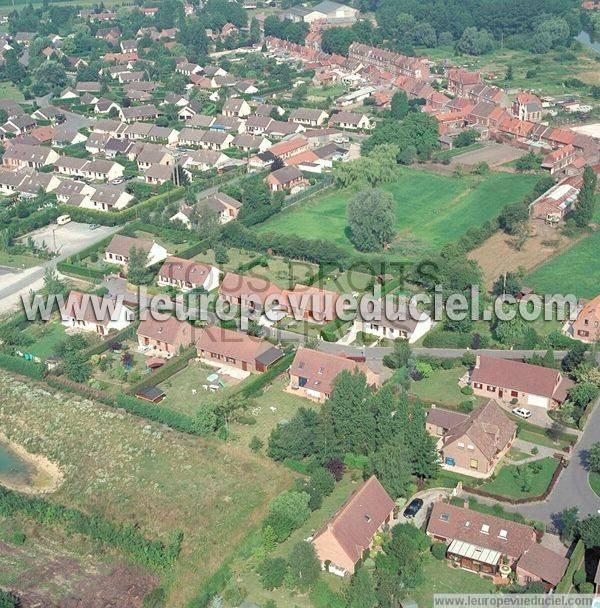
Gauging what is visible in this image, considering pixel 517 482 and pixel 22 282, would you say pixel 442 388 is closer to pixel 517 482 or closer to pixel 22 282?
pixel 517 482

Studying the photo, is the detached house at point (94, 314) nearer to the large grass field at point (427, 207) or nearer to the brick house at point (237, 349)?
the brick house at point (237, 349)

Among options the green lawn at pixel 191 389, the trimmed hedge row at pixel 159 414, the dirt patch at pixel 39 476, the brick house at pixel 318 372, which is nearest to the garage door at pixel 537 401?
the brick house at pixel 318 372

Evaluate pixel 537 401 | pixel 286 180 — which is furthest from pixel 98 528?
pixel 286 180

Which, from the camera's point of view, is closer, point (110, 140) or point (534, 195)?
point (534, 195)

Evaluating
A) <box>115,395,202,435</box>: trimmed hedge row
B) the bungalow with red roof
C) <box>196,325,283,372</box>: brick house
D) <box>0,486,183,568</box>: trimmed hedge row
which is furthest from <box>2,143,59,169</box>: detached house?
<box>0,486,183,568</box>: trimmed hedge row

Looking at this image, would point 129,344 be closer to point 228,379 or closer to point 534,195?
point 228,379

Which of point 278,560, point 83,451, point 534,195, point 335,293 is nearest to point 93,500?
point 83,451

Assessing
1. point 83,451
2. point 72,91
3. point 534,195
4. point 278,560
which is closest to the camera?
point 278,560
